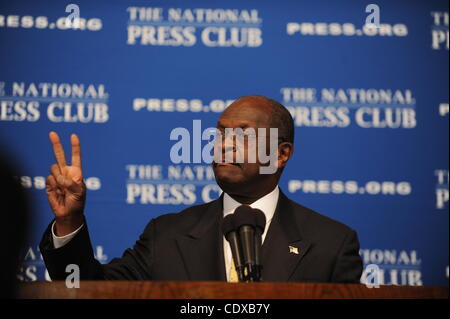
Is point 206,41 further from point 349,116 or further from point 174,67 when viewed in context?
point 349,116

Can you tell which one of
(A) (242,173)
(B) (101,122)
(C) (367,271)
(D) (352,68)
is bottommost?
(C) (367,271)

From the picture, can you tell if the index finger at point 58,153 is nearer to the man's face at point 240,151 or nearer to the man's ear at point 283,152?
the man's face at point 240,151

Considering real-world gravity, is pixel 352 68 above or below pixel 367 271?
above

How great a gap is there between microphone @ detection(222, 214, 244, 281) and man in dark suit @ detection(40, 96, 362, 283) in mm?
392

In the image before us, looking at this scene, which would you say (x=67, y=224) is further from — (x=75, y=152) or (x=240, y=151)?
(x=240, y=151)

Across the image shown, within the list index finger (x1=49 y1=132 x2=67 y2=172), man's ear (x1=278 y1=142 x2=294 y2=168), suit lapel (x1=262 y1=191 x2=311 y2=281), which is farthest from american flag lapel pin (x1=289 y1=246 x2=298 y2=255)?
index finger (x1=49 y1=132 x2=67 y2=172)

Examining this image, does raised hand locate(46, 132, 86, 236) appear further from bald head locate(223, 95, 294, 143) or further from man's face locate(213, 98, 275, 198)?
bald head locate(223, 95, 294, 143)

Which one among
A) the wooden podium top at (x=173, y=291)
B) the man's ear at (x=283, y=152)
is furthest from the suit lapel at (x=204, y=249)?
the wooden podium top at (x=173, y=291)

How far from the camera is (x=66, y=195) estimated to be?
87.9 inches

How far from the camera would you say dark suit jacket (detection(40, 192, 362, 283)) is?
2305 mm
